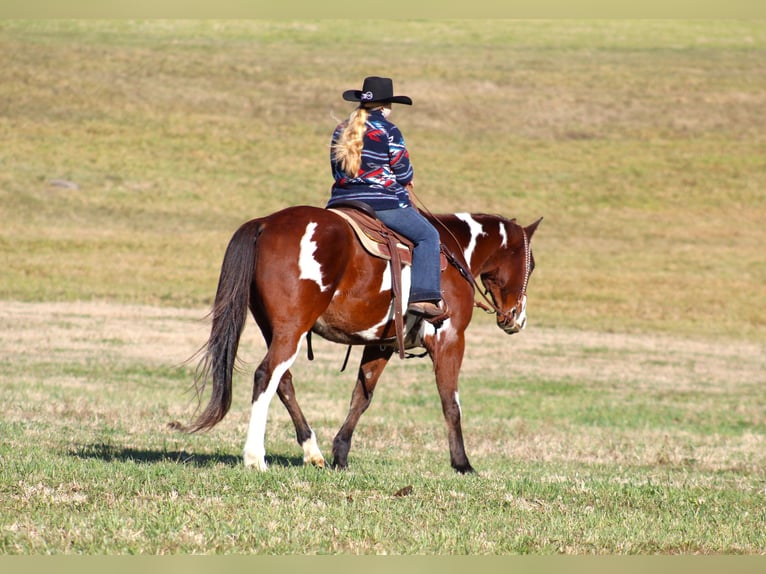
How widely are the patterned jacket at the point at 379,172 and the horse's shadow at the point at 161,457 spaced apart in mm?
2400

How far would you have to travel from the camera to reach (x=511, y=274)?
1165 centimetres

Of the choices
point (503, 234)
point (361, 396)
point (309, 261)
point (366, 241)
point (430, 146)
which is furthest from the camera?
point (430, 146)

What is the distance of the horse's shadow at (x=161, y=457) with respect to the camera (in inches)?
374

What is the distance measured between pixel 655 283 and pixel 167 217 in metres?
19.4

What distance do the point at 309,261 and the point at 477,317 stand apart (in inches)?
1005

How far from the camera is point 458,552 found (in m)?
6.53

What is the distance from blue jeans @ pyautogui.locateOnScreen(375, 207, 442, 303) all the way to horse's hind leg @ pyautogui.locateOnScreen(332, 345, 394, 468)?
33.6 inches

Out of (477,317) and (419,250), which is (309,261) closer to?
(419,250)

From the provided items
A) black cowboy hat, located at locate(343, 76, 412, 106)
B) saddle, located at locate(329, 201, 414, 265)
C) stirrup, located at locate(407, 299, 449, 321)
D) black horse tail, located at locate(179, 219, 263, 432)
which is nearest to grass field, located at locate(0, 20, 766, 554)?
A: black horse tail, located at locate(179, 219, 263, 432)

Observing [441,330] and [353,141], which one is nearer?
[353,141]

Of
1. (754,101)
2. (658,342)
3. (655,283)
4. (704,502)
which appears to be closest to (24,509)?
(704,502)

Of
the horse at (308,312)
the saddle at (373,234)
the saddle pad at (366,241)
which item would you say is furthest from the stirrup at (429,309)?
the saddle pad at (366,241)

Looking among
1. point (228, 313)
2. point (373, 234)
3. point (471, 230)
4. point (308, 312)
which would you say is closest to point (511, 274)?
point (471, 230)

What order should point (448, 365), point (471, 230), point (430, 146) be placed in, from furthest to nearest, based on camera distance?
point (430, 146), point (471, 230), point (448, 365)
